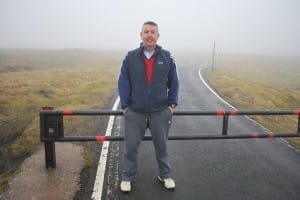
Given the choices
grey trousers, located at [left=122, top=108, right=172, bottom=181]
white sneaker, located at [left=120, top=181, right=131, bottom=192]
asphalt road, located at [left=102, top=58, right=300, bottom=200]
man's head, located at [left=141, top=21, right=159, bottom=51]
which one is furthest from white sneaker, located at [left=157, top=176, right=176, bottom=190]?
man's head, located at [left=141, top=21, right=159, bottom=51]

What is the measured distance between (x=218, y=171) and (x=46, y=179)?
3100 mm

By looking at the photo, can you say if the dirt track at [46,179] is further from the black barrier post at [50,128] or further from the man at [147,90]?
the man at [147,90]

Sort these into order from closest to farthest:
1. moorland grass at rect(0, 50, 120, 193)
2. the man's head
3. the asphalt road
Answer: the man's head → the asphalt road → moorland grass at rect(0, 50, 120, 193)

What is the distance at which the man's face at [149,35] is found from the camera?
4.96 meters

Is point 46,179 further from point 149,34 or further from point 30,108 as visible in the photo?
point 30,108

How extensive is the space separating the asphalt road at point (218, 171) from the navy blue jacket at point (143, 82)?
4.57 ft

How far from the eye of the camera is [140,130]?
5.32 meters

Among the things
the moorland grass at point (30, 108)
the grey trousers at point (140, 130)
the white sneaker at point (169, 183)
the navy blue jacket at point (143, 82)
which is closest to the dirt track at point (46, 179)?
the moorland grass at point (30, 108)

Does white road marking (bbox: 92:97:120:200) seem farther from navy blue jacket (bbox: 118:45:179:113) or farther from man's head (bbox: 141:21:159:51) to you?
man's head (bbox: 141:21:159:51)

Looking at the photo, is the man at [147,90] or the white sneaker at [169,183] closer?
the man at [147,90]

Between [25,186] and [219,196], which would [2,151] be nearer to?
[25,186]

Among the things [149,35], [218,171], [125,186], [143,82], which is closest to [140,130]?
[143,82]

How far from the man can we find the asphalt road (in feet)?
1.68

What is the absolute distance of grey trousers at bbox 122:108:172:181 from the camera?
522cm
